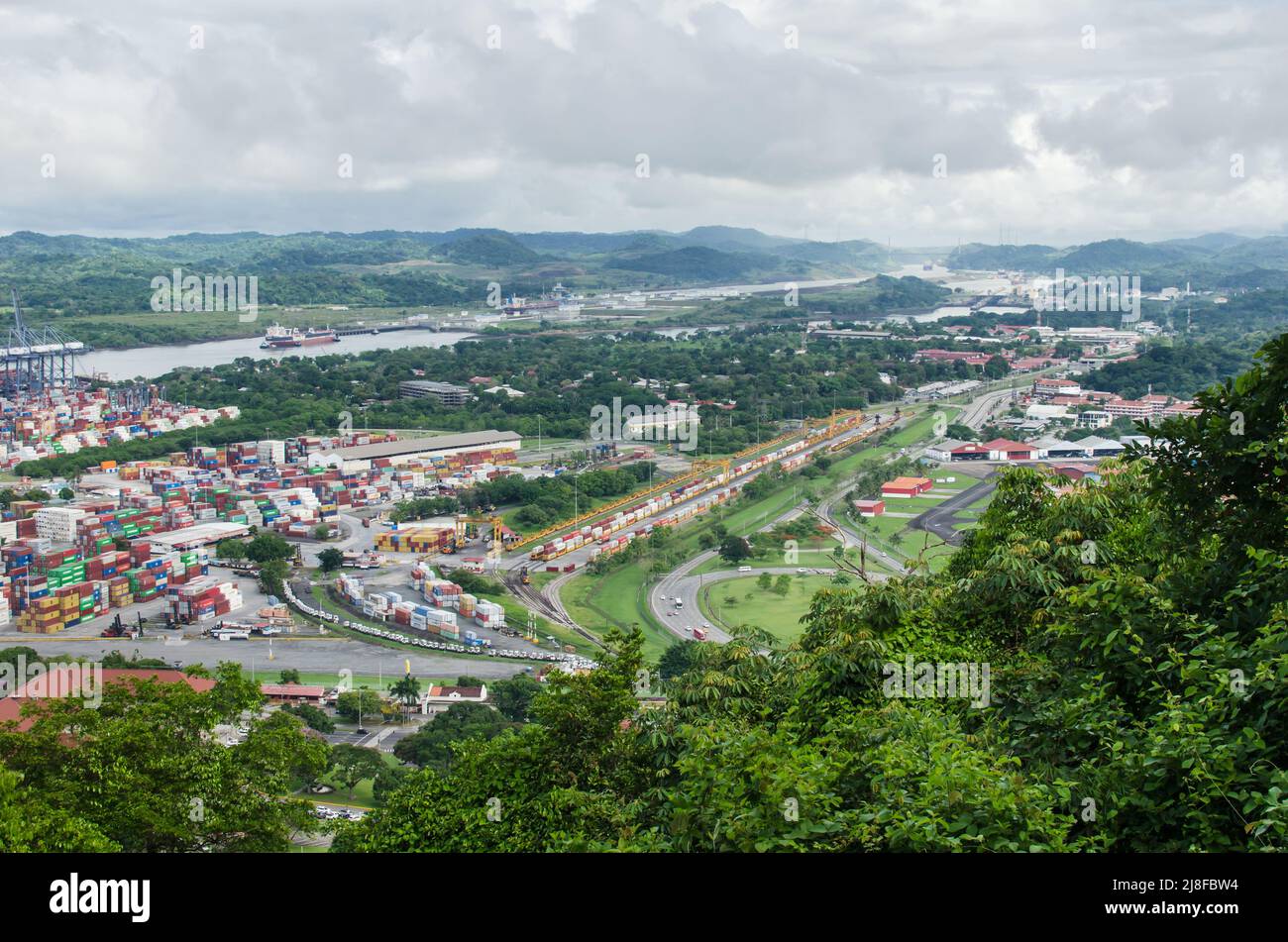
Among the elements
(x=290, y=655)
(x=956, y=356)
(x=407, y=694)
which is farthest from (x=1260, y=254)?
(x=407, y=694)

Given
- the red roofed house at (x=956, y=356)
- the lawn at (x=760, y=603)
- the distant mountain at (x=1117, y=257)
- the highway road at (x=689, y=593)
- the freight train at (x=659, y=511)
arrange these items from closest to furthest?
the lawn at (x=760, y=603) < the highway road at (x=689, y=593) < the freight train at (x=659, y=511) < the red roofed house at (x=956, y=356) < the distant mountain at (x=1117, y=257)

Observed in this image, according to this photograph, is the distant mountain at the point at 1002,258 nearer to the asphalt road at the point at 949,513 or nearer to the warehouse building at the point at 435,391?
the warehouse building at the point at 435,391

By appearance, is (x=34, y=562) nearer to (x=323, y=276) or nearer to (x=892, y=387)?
(x=892, y=387)

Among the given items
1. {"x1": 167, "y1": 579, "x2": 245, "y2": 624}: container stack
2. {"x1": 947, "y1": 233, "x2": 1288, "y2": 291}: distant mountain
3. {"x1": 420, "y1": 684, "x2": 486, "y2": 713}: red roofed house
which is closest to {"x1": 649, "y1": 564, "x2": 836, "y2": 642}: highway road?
{"x1": 420, "y1": 684, "x2": 486, "y2": 713}: red roofed house

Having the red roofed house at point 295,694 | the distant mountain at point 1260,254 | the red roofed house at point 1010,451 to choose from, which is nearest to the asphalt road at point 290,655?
the red roofed house at point 295,694

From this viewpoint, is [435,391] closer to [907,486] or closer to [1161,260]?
[907,486]
